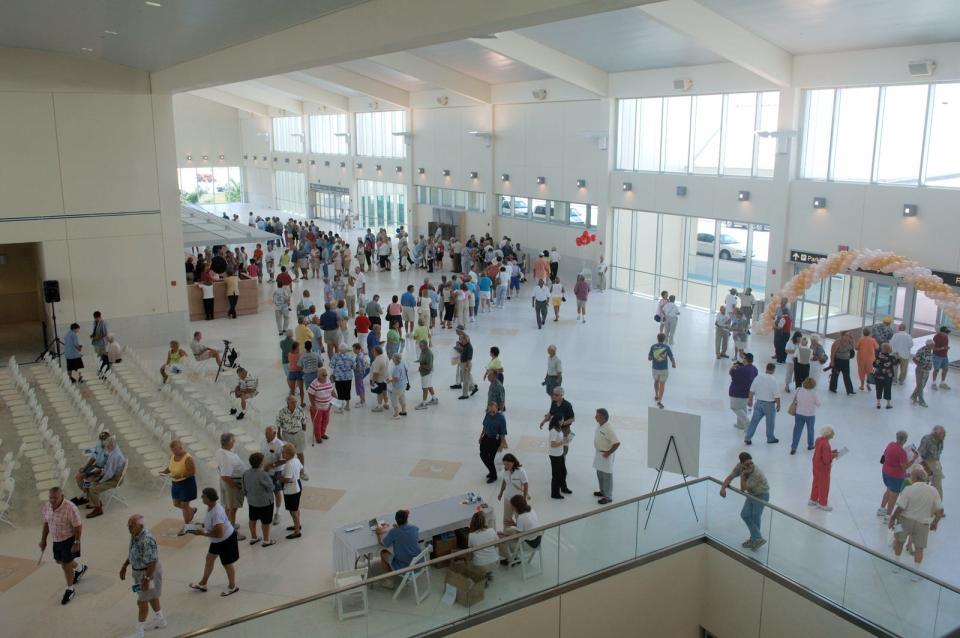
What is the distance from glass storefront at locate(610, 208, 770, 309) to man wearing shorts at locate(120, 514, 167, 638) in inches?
669

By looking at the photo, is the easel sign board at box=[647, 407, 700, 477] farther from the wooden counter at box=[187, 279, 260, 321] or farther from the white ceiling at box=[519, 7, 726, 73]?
the wooden counter at box=[187, 279, 260, 321]

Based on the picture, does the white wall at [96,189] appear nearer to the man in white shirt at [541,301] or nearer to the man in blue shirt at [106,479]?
the man in white shirt at [541,301]

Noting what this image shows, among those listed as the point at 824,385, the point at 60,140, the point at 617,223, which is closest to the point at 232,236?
the point at 60,140

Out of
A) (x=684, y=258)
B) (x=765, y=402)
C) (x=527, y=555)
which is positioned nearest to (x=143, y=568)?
A: (x=527, y=555)

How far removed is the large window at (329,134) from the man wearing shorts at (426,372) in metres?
28.6

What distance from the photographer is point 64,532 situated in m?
7.47

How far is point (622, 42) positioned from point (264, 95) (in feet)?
90.6

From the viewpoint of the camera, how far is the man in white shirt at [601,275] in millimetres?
23734

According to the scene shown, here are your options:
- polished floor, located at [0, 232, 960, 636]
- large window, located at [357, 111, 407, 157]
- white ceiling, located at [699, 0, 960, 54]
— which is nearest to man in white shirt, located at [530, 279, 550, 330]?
polished floor, located at [0, 232, 960, 636]

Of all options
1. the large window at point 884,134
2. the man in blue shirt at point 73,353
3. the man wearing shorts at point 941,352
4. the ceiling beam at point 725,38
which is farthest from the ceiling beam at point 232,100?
the man wearing shorts at point 941,352

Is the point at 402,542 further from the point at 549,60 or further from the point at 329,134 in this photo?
the point at 329,134

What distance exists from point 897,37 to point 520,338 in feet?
32.1

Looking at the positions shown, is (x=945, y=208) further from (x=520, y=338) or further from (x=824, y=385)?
(x=520, y=338)

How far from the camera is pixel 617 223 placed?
79.2 ft
